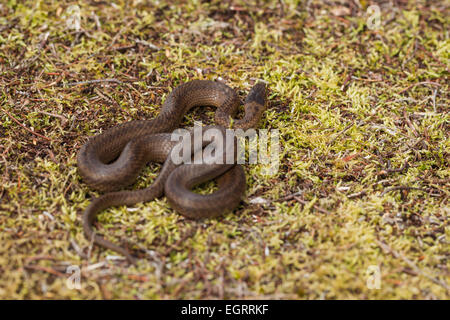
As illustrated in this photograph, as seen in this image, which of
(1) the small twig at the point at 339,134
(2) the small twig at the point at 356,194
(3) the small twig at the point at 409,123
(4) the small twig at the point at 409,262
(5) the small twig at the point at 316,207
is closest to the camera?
(4) the small twig at the point at 409,262

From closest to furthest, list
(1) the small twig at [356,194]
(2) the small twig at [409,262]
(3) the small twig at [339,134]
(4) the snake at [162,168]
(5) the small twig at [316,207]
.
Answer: (2) the small twig at [409,262] < (4) the snake at [162,168] < (5) the small twig at [316,207] < (1) the small twig at [356,194] < (3) the small twig at [339,134]

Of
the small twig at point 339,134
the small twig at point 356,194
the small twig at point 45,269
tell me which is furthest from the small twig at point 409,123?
the small twig at point 45,269

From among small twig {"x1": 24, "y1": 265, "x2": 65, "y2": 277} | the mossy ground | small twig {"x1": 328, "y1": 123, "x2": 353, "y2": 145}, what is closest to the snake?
the mossy ground

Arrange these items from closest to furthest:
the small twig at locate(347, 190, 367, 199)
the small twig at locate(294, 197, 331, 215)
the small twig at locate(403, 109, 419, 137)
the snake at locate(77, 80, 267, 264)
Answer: the snake at locate(77, 80, 267, 264) < the small twig at locate(294, 197, 331, 215) < the small twig at locate(347, 190, 367, 199) < the small twig at locate(403, 109, 419, 137)

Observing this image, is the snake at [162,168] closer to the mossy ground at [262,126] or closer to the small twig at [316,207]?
the mossy ground at [262,126]

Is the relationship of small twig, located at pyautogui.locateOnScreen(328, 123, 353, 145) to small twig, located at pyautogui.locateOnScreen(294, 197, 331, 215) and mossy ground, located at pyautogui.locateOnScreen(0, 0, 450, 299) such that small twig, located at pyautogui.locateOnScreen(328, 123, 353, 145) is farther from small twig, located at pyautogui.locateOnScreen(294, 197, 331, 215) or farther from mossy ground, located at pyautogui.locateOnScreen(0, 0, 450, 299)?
small twig, located at pyautogui.locateOnScreen(294, 197, 331, 215)

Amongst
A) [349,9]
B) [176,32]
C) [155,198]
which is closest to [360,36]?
[349,9]
